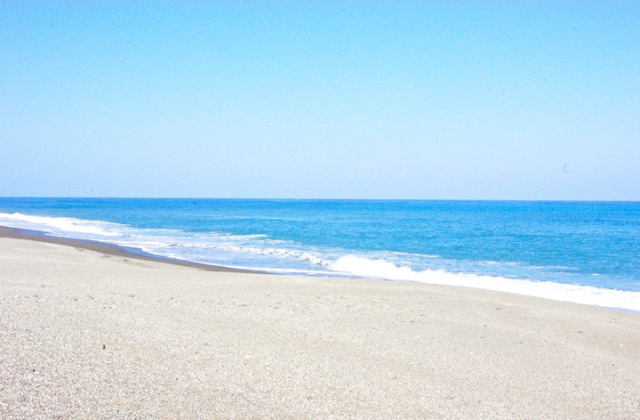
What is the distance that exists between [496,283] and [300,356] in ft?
43.3

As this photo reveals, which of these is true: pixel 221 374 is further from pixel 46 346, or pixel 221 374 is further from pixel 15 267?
pixel 15 267

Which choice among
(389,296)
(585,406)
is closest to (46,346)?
(585,406)

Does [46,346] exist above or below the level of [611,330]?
above

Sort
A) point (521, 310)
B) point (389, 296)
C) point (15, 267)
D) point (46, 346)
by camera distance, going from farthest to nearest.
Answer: point (15, 267) < point (389, 296) < point (521, 310) < point (46, 346)

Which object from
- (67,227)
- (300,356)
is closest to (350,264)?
(300,356)

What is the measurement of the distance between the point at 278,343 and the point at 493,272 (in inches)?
622

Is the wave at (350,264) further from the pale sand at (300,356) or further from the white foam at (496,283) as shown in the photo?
the pale sand at (300,356)

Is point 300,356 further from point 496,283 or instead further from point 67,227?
point 67,227

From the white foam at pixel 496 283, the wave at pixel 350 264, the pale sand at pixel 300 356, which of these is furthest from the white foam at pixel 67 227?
the pale sand at pixel 300 356

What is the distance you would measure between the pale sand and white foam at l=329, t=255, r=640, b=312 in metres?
3.46

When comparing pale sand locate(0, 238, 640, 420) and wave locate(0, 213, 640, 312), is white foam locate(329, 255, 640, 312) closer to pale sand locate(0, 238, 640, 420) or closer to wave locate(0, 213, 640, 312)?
wave locate(0, 213, 640, 312)

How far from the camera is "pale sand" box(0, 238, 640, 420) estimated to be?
5.61 metres

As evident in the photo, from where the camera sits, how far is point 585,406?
6.32m

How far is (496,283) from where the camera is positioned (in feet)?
62.8
